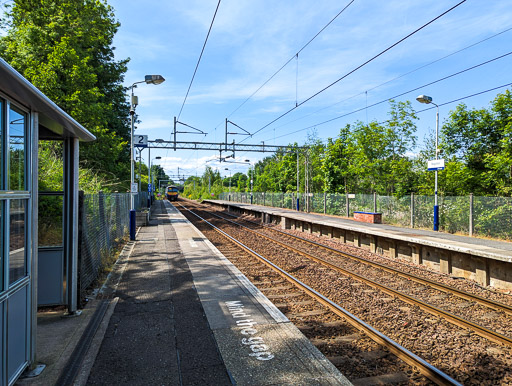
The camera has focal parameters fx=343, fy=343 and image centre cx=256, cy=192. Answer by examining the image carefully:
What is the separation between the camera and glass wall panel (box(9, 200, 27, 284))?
3646mm

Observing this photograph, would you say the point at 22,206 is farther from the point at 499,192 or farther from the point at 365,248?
the point at 499,192

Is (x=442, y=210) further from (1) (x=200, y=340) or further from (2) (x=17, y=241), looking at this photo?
(2) (x=17, y=241)

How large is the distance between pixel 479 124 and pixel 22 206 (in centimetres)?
2242

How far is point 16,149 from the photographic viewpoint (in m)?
3.80

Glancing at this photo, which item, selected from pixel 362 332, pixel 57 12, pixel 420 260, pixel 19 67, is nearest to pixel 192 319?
pixel 362 332

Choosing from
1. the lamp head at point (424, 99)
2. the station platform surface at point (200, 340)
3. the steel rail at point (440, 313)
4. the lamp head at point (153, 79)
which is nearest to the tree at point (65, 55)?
the lamp head at point (153, 79)

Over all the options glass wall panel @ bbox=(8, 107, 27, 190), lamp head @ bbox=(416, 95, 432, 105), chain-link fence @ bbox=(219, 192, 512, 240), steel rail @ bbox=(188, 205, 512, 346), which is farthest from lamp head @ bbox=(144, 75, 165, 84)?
chain-link fence @ bbox=(219, 192, 512, 240)

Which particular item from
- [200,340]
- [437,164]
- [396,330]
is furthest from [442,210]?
[200,340]

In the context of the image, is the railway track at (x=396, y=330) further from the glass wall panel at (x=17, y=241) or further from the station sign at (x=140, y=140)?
the station sign at (x=140, y=140)

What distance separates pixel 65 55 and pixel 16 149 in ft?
49.0

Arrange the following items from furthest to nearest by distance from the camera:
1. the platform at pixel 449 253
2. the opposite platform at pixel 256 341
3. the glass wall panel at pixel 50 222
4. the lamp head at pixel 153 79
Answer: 1. the lamp head at pixel 153 79
2. the platform at pixel 449 253
3. the glass wall panel at pixel 50 222
4. the opposite platform at pixel 256 341

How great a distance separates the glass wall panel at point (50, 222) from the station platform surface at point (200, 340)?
5.70ft

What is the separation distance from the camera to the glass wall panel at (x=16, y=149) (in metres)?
3.69

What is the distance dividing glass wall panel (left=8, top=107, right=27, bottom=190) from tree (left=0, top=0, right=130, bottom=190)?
1354cm
